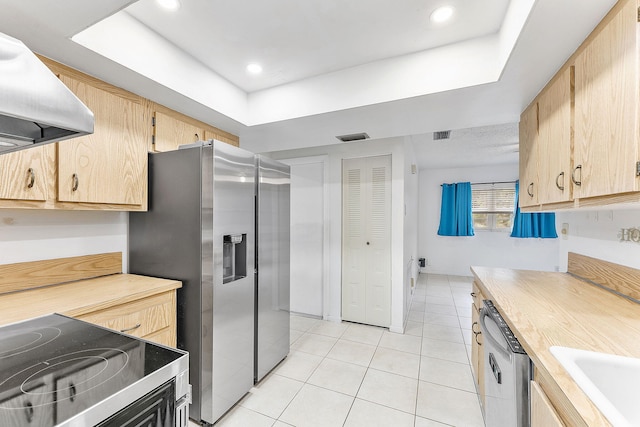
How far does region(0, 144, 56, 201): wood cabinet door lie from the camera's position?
135 cm

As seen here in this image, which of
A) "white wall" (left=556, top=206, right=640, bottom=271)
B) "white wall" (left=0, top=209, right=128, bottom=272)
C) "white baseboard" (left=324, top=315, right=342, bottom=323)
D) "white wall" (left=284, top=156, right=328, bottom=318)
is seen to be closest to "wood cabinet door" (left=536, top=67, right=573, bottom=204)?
"white wall" (left=556, top=206, right=640, bottom=271)

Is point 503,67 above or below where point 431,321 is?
above

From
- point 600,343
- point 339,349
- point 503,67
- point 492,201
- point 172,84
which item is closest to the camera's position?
point 600,343

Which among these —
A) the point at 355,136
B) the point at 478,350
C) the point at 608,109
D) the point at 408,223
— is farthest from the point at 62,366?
the point at 408,223

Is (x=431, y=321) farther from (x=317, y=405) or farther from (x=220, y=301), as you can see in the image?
(x=220, y=301)

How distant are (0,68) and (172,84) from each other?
120cm

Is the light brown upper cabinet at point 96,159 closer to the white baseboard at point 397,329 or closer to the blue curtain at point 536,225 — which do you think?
the white baseboard at point 397,329

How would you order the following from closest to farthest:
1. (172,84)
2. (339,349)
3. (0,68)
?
(0,68) < (172,84) < (339,349)

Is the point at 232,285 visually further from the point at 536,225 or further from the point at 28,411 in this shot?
the point at 536,225

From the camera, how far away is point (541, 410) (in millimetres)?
880

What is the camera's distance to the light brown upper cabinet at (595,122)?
99cm

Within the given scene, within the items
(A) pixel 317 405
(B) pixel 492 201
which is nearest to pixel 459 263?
(B) pixel 492 201

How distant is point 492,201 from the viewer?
561cm

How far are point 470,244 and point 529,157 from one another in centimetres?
437
